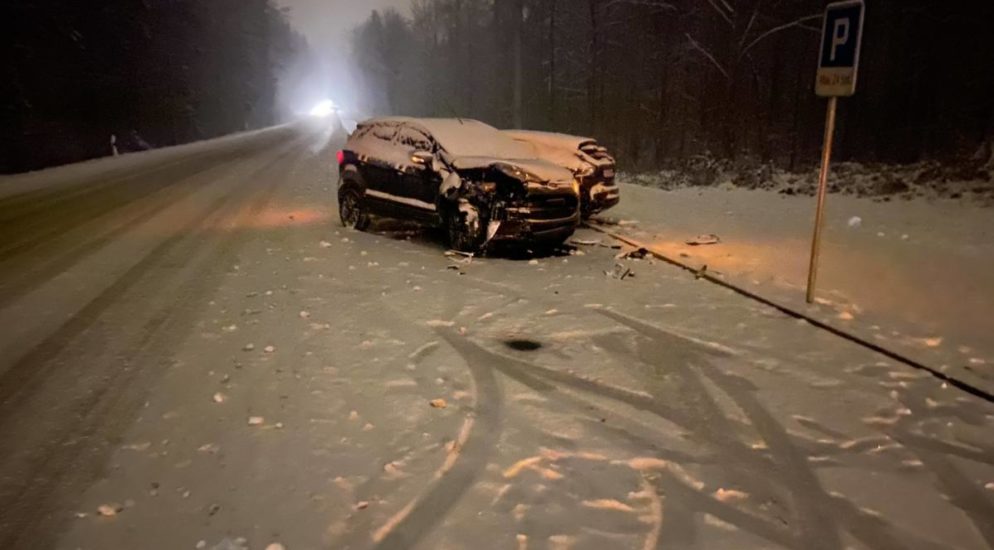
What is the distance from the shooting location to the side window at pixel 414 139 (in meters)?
9.93

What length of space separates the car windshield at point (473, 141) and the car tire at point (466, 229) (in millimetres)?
939

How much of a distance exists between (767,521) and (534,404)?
5.69 feet

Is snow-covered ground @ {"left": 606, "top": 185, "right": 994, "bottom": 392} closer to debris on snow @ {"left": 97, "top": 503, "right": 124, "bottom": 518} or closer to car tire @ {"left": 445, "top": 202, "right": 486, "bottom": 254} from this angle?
car tire @ {"left": 445, "top": 202, "right": 486, "bottom": 254}

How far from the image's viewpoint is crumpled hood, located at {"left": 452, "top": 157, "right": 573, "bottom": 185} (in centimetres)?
885

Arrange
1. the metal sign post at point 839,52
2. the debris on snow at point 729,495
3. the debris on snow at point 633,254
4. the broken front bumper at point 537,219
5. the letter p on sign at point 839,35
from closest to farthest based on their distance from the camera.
→ 1. the debris on snow at point 729,495
2. the metal sign post at point 839,52
3. the letter p on sign at point 839,35
4. the broken front bumper at point 537,219
5. the debris on snow at point 633,254

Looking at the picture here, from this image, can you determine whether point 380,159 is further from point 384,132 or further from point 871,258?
point 871,258

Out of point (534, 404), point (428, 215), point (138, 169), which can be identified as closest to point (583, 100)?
point (138, 169)

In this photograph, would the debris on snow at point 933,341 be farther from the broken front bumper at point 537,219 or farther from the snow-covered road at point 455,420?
the broken front bumper at point 537,219

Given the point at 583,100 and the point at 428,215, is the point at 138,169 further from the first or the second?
the point at 583,100

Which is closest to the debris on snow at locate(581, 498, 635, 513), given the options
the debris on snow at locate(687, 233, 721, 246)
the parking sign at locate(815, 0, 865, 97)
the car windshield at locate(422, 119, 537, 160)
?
the parking sign at locate(815, 0, 865, 97)

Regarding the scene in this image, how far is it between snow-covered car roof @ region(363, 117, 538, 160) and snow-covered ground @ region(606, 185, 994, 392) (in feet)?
8.81

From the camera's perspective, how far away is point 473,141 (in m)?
9.99

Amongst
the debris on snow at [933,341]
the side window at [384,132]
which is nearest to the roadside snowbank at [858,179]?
the debris on snow at [933,341]

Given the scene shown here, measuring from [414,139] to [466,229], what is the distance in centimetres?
215
